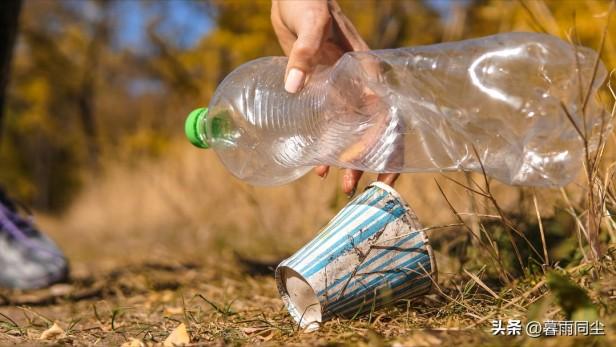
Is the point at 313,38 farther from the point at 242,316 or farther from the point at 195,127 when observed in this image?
the point at 242,316

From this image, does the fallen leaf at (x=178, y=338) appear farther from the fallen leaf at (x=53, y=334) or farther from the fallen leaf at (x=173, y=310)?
the fallen leaf at (x=173, y=310)

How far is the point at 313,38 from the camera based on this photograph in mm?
1419

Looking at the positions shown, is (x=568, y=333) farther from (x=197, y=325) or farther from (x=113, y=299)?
(x=113, y=299)

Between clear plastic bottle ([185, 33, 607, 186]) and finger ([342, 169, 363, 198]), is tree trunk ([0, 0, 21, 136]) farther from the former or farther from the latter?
finger ([342, 169, 363, 198])

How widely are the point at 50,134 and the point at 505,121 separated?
63.1 feet

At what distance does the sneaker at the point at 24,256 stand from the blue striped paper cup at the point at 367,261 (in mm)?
1269

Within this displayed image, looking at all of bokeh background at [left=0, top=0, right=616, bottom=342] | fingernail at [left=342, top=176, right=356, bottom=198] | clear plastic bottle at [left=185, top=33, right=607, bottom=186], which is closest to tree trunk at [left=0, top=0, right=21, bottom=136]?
bokeh background at [left=0, top=0, right=616, bottom=342]

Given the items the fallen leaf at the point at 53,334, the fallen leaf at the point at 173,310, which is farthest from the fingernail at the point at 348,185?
the fallen leaf at the point at 53,334

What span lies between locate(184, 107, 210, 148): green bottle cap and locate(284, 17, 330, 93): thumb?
0.25 m

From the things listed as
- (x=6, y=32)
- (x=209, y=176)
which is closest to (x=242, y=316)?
(x=6, y=32)

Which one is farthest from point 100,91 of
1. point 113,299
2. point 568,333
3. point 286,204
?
point 568,333

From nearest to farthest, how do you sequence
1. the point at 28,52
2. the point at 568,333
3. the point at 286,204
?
the point at 568,333 < the point at 286,204 < the point at 28,52

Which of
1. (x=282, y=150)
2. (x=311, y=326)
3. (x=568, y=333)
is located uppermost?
(x=282, y=150)

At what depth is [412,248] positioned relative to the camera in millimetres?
1281
